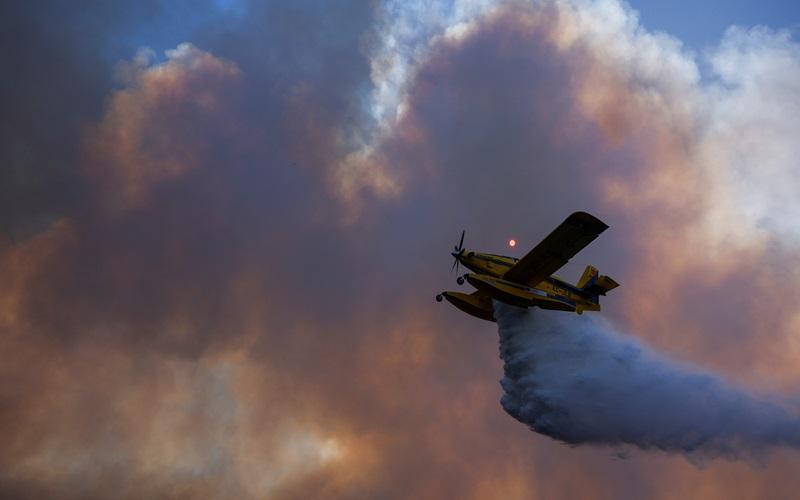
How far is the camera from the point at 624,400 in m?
38.2

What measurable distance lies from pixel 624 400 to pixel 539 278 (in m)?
8.00

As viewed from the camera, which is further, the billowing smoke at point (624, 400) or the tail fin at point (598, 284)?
the tail fin at point (598, 284)

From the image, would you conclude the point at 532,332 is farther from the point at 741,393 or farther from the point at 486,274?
the point at 741,393

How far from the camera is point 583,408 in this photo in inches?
1473

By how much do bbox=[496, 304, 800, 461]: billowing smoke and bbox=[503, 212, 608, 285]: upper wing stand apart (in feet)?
12.2

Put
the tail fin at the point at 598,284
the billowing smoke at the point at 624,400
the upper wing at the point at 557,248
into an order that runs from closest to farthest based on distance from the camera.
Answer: the upper wing at the point at 557,248 < the billowing smoke at the point at 624,400 < the tail fin at the point at 598,284

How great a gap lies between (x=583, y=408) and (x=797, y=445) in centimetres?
1188

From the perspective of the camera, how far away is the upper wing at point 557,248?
35.3 meters

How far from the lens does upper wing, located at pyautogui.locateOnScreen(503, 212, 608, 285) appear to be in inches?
1389

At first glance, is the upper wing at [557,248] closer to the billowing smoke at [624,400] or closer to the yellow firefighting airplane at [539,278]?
the yellow firefighting airplane at [539,278]

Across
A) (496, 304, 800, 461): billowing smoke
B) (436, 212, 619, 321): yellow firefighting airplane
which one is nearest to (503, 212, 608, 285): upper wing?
(436, 212, 619, 321): yellow firefighting airplane

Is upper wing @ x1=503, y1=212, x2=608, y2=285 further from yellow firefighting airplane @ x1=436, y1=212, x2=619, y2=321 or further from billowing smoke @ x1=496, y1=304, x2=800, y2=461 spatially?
billowing smoke @ x1=496, y1=304, x2=800, y2=461

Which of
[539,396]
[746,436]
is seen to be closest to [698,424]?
[746,436]

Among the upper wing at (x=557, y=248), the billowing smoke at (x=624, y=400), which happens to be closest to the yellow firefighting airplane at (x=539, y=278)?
the upper wing at (x=557, y=248)
